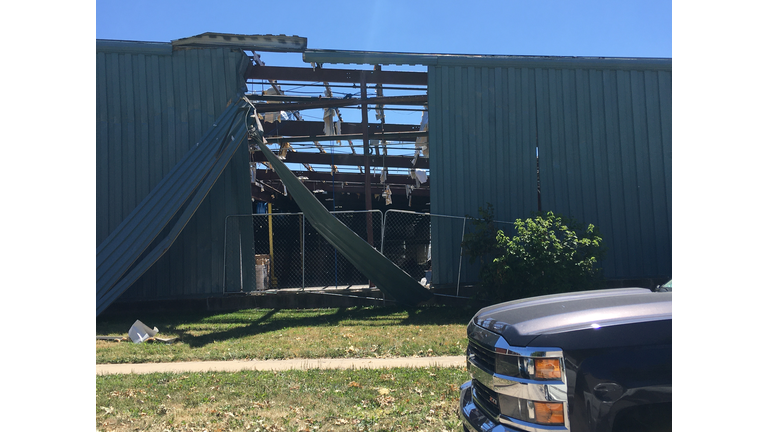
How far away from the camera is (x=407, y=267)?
18016 mm

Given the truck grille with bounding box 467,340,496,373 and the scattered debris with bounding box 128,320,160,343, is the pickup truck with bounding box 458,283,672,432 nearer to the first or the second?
the truck grille with bounding box 467,340,496,373

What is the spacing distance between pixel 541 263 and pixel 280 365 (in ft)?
17.9

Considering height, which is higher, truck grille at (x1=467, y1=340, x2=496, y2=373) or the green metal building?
the green metal building

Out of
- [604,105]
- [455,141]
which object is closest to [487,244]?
[455,141]

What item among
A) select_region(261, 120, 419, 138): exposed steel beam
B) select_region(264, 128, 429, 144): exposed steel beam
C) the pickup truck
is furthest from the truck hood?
select_region(261, 120, 419, 138): exposed steel beam

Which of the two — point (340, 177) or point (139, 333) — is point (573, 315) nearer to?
point (139, 333)

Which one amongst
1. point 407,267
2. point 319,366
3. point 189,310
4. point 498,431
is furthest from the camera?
point 407,267

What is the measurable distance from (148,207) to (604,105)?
11189 mm

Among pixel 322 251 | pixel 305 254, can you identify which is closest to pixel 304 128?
pixel 322 251

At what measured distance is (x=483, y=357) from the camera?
288cm

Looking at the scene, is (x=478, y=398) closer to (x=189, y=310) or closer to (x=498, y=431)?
(x=498, y=431)

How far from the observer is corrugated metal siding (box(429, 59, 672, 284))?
39.6ft

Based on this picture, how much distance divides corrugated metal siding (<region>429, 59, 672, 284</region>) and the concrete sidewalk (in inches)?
229

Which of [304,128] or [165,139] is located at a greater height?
[304,128]
